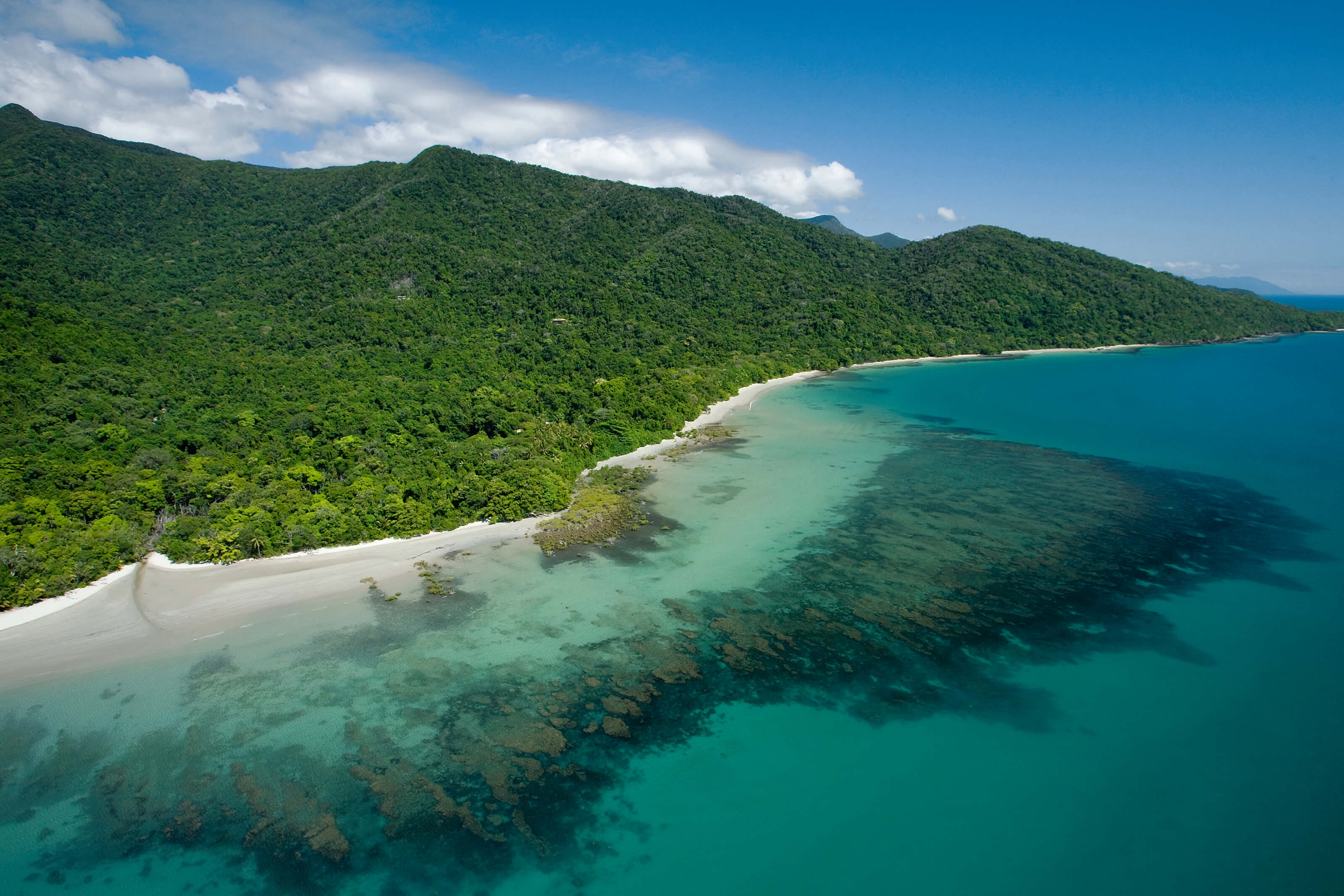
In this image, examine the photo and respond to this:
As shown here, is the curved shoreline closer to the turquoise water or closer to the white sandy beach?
the white sandy beach

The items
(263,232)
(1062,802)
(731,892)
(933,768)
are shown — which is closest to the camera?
(731,892)

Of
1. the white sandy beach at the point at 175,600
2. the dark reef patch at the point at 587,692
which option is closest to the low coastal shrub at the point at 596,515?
the white sandy beach at the point at 175,600

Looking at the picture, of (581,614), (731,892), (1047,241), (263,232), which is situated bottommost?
(731,892)

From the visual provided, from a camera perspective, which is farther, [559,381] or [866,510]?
[559,381]

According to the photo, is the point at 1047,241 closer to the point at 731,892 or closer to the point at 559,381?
the point at 559,381

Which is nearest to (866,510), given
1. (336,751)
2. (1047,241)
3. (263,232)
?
(336,751)

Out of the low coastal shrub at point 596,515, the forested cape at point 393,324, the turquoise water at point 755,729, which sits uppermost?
the forested cape at point 393,324

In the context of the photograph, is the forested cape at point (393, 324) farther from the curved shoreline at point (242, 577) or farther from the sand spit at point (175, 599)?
the sand spit at point (175, 599)
